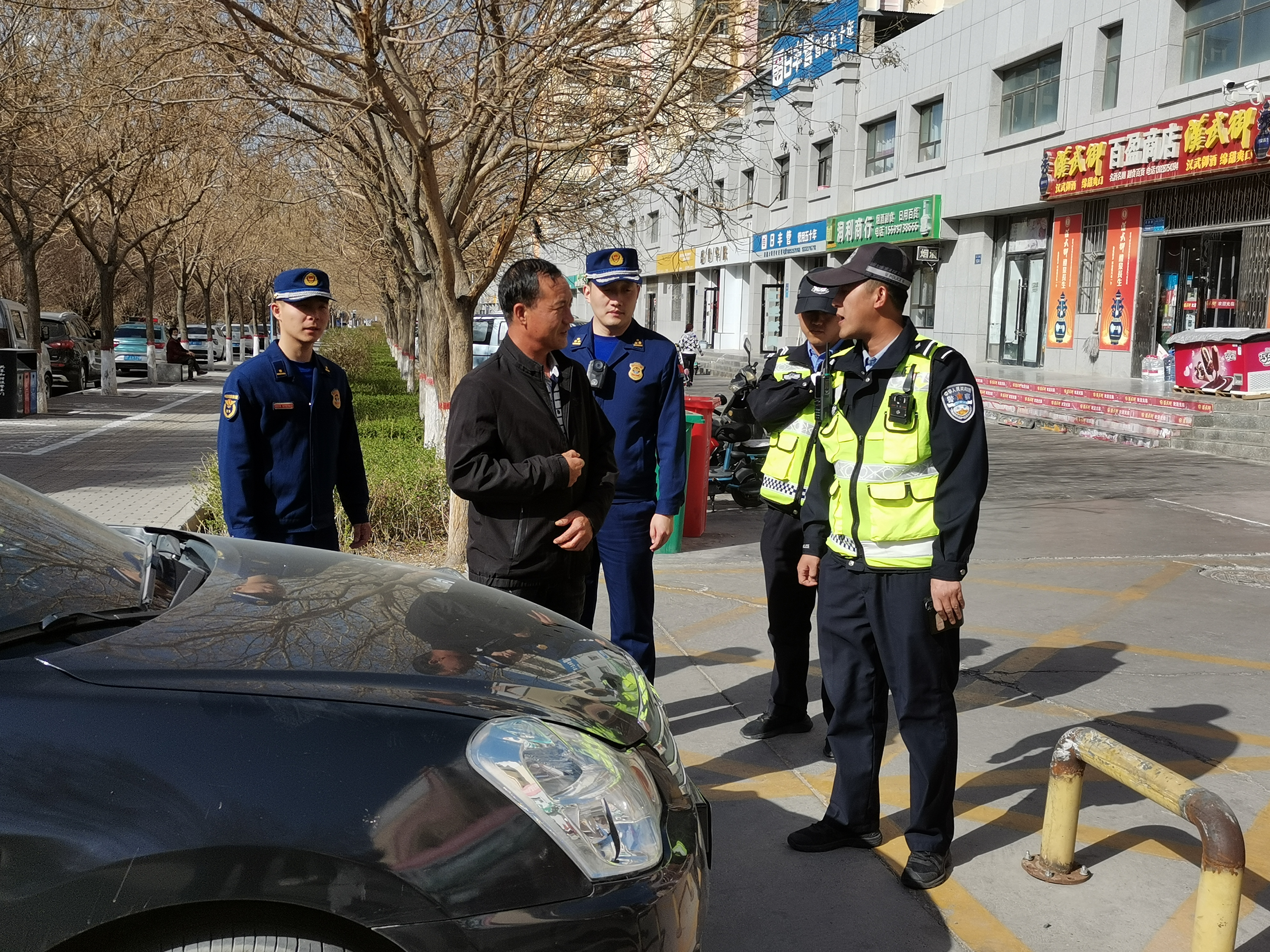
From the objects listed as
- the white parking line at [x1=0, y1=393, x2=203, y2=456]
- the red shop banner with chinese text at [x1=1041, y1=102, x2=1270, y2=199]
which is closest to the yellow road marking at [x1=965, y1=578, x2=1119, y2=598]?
the white parking line at [x1=0, y1=393, x2=203, y2=456]

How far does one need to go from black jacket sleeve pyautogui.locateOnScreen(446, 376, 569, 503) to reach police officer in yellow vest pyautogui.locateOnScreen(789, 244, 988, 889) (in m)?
0.95

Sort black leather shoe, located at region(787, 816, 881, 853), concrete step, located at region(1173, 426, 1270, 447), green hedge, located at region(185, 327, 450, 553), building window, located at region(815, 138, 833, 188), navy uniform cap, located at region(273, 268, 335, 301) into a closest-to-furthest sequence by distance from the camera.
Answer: black leather shoe, located at region(787, 816, 881, 853) → navy uniform cap, located at region(273, 268, 335, 301) → green hedge, located at region(185, 327, 450, 553) → concrete step, located at region(1173, 426, 1270, 447) → building window, located at region(815, 138, 833, 188)


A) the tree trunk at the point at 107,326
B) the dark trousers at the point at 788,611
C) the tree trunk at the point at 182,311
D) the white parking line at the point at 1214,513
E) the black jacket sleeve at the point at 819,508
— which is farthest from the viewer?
the tree trunk at the point at 182,311

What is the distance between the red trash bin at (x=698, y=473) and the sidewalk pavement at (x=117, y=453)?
3946 mm

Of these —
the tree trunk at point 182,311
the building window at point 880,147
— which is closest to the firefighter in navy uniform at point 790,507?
the building window at point 880,147

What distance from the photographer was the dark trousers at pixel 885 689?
3527 mm

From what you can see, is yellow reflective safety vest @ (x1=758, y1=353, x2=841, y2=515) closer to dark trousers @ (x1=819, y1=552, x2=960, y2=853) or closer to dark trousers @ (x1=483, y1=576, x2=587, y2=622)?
dark trousers @ (x1=819, y1=552, x2=960, y2=853)

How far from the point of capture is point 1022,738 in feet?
15.9

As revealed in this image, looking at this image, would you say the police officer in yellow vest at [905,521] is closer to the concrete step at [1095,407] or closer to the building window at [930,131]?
the concrete step at [1095,407]

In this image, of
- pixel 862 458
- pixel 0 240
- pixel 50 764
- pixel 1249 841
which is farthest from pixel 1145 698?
pixel 0 240

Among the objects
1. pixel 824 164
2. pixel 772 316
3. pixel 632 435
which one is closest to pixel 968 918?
pixel 632 435

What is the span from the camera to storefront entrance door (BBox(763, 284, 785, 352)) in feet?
132

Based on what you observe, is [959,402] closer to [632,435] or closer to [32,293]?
[632,435]

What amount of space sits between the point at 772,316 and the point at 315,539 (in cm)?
3770
